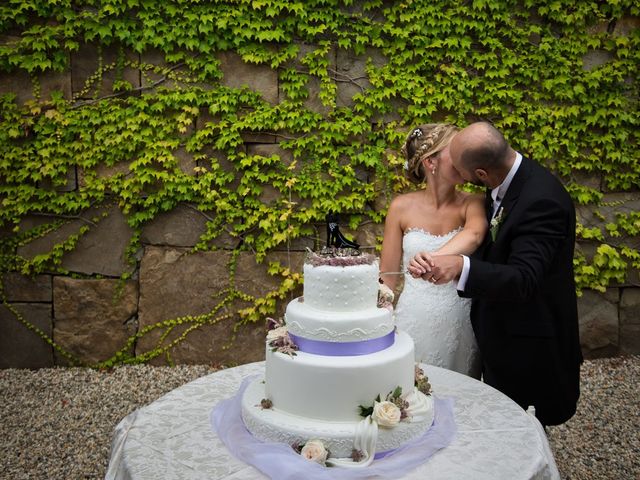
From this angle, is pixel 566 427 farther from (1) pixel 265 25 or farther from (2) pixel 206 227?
(1) pixel 265 25

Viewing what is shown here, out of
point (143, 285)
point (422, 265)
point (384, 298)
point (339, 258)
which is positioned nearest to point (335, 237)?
point (339, 258)

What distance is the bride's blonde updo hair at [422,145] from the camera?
12.1ft

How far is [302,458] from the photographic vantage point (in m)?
1.96

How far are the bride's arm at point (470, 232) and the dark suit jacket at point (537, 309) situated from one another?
0.71 ft

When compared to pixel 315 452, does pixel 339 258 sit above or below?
above

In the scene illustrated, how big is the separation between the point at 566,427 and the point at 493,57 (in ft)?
10.9

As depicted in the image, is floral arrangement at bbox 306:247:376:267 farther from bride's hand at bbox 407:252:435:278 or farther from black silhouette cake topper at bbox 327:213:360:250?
bride's hand at bbox 407:252:435:278

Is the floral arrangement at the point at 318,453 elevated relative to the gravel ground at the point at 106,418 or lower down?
elevated

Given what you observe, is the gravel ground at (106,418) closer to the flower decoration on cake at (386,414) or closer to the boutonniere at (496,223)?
the boutonniere at (496,223)

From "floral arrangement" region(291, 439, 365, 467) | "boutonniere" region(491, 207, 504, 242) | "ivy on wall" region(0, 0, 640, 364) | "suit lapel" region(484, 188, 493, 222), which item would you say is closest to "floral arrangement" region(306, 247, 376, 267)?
"floral arrangement" region(291, 439, 365, 467)

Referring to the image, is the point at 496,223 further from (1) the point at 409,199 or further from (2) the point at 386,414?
(2) the point at 386,414

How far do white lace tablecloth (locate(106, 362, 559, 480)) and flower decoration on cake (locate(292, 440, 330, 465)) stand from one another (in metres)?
0.18

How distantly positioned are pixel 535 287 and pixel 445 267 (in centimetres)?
45

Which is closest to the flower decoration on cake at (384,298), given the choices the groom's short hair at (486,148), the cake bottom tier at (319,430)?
the cake bottom tier at (319,430)
